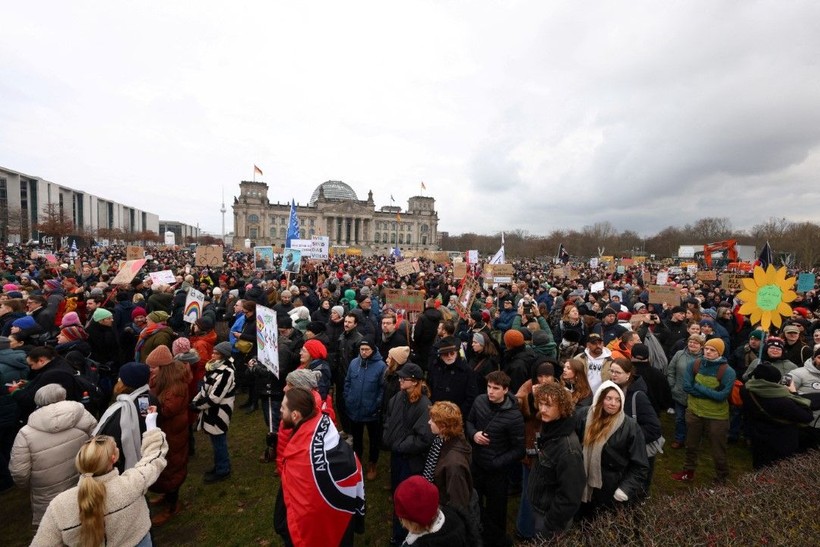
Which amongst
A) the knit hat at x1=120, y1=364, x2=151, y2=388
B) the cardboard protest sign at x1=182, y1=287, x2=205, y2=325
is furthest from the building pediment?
the knit hat at x1=120, y1=364, x2=151, y2=388

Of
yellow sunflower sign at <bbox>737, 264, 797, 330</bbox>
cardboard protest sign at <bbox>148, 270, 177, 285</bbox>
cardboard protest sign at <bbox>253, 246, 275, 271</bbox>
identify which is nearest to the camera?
yellow sunflower sign at <bbox>737, 264, 797, 330</bbox>

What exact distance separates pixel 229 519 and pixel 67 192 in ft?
384

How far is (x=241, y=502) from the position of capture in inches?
188

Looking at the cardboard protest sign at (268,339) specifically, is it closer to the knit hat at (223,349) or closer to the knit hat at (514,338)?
the knit hat at (223,349)

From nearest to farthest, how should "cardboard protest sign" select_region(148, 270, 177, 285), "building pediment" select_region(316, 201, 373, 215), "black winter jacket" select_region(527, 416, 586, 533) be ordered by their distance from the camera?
"black winter jacket" select_region(527, 416, 586, 533), "cardboard protest sign" select_region(148, 270, 177, 285), "building pediment" select_region(316, 201, 373, 215)

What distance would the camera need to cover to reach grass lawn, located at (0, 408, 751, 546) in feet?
13.8

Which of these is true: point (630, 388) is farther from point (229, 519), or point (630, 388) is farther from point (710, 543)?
point (229, 519)

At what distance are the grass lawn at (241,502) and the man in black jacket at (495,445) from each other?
3.02ft

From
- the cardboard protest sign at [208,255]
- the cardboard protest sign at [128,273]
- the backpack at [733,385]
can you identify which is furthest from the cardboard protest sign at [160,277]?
the backpack at [733,385]

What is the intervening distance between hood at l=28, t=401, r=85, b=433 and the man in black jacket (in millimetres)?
3637

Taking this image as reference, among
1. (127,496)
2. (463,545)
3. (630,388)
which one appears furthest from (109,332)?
(630,388)

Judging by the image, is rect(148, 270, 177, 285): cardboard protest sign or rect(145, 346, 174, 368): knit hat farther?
rect(148, 270, 177, 285): cardboard protest sign

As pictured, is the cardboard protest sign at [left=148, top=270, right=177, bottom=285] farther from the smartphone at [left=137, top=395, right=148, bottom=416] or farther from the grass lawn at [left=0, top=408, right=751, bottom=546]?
the smartphone at [left=137, top=395, right=148, bottom=416]

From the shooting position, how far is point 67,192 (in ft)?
294
